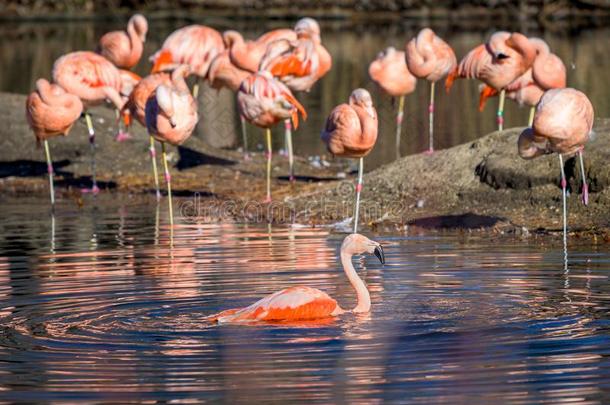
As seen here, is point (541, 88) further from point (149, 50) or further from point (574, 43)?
point (149, 50)

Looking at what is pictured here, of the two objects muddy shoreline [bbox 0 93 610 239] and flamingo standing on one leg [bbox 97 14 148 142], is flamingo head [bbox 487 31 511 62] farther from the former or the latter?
flamingo standing on one leg [bbox 97 14 148 142]

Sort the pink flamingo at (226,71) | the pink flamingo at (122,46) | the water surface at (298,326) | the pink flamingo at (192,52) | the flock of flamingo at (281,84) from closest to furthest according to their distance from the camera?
the water surface at (298,326)
the flock of flamingo at (281,84)
the pink flamingo at (226,71)
the pink flamingo at (192,52)
the pink flamingo at (122,46)

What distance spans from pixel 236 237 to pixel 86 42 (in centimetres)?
2349

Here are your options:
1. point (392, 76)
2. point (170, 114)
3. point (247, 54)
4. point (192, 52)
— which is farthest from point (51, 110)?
point (392, 76)

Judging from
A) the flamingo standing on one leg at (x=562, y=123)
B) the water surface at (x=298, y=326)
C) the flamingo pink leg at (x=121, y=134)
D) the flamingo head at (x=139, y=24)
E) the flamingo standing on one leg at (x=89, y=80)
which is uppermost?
the flamingo head at (x=139, y=24)

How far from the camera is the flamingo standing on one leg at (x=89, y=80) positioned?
14039 millimetres

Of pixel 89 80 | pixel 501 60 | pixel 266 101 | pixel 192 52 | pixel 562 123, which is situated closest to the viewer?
pixel 562 123

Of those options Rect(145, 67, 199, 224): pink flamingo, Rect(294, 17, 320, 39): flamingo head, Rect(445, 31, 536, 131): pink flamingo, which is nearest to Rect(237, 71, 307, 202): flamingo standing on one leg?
Rect(145, 67, 199, 224): pink flamingo

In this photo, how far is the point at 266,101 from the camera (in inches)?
509

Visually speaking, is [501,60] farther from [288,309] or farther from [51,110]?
[288,309]

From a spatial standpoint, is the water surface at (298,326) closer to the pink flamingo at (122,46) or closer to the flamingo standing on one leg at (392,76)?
the flamingo standing on one leg at (392,76)

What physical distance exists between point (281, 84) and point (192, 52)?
3.10 meters

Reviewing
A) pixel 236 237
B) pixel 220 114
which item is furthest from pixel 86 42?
pixel 236 237

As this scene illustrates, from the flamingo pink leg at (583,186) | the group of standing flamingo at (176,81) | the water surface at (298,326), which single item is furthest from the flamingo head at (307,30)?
the flamingo pink leg at (583,186)
